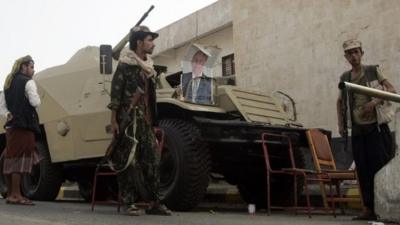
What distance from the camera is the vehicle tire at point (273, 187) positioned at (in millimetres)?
7605

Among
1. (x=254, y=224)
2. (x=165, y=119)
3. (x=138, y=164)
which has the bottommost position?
(x=254, y=224)

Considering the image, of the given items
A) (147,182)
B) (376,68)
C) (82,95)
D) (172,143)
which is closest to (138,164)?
(147,182)


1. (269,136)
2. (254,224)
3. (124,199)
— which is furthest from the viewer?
(269,136)

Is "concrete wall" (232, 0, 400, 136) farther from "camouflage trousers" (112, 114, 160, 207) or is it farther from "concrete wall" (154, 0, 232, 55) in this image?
"camouflage trousers" (112, 114, 160, 207)

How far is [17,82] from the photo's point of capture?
715 centimetres

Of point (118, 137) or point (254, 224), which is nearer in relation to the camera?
point (254, 224)

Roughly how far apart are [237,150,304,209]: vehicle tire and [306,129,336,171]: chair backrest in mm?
476

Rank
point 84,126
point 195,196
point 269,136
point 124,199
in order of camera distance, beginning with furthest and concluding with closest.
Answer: point 84,126 < point 269,136 < point 195,196 < point 124,199

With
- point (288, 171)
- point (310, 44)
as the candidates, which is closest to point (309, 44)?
point (310, 44)

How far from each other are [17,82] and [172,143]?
203 centimetres

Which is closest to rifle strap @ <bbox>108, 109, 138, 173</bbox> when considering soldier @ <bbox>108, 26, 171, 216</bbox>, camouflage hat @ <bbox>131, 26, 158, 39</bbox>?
soldier @ <bbox>108, 26, 171, 216</bbox>

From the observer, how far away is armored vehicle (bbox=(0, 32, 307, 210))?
21.0 feet

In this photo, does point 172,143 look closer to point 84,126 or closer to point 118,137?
point 118,137

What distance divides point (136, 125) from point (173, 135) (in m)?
1.01
